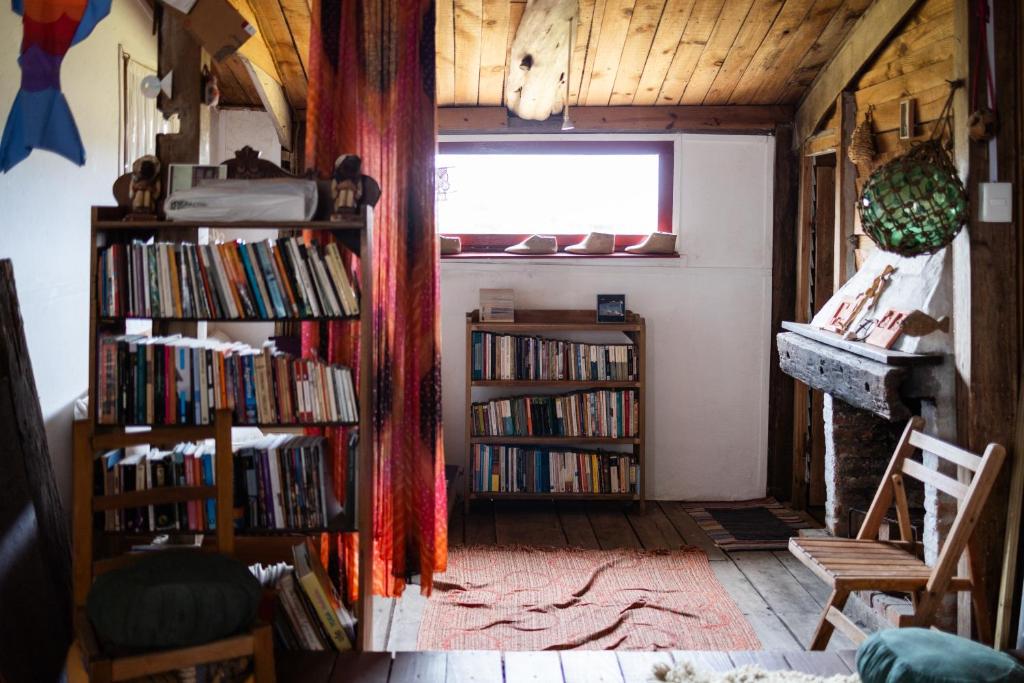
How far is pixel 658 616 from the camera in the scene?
391cm

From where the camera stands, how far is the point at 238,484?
2.90m

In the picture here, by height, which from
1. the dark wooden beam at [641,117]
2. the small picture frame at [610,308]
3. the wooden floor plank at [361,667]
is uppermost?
the dark wooden beam at [641,117]

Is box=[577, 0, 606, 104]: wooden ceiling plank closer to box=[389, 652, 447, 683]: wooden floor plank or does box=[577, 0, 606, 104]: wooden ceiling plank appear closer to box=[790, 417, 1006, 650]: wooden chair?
box=[790, 417, 1006, 650]: wooden chair

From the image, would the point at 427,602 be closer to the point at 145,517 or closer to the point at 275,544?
the point at 275,544

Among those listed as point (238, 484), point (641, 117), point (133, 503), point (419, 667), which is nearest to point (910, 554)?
point (419, 667)

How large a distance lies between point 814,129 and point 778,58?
1.51ft

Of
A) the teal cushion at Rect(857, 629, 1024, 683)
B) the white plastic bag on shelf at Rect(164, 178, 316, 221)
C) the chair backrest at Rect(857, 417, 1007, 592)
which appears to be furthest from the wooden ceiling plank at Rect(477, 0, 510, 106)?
the teal cushion at Rect(857, 629, 1024, 683)

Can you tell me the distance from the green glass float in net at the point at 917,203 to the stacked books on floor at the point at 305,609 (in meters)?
2.20

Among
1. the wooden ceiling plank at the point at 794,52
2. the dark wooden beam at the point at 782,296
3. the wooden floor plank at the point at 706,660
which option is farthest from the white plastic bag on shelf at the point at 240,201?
the dark wooden beam at the point at 782,296

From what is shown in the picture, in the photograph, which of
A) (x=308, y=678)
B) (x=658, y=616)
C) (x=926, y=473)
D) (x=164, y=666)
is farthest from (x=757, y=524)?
(x=164, y=666)

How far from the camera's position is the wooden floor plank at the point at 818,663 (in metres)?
2.78

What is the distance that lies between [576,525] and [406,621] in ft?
4.90

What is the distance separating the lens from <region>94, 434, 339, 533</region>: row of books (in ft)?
9.39

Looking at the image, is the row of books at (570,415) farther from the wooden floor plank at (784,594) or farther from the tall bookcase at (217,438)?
the tall bookcase at (217,438)
